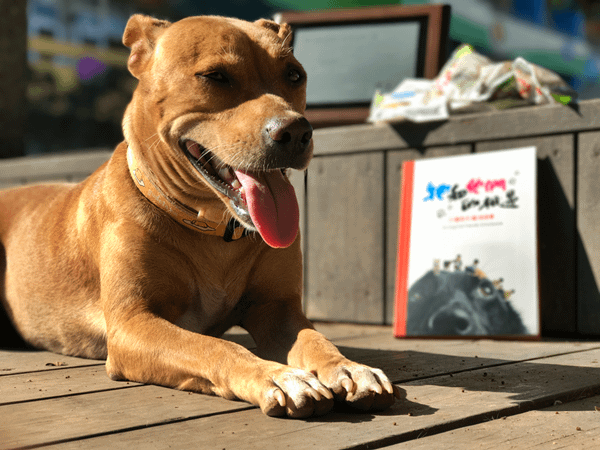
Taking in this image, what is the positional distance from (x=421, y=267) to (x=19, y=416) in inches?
75.8

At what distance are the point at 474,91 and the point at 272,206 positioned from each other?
167 cm

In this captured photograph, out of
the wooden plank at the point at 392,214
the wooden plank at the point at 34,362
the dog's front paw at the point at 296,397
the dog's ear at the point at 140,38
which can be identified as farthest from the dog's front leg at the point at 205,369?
the wooden plank at the point at 392,214

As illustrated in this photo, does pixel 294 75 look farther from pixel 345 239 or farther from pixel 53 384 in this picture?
pixel 345 239

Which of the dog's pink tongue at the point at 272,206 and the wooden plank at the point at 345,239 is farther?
the wooden plank at the point at 345,239

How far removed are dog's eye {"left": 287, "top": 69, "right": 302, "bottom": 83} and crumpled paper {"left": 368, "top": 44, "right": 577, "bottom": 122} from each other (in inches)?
48.4

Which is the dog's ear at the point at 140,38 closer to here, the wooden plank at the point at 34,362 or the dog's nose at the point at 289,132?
the dog's nose at the point at 289,132

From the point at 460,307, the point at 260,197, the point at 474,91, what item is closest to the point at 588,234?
the point at 460,307

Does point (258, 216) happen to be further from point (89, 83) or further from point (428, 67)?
point (89, 83)

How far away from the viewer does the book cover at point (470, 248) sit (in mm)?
2740

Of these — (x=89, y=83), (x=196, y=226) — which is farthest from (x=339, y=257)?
(x=89, y=83)

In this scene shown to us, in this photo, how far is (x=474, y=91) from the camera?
306 centimetres

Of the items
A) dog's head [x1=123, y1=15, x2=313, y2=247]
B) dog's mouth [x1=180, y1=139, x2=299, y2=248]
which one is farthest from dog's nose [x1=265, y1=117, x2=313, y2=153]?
dog's mouth [x1=180, y1=139, x2=299, y2=248]

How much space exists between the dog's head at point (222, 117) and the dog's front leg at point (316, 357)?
0.94 ft

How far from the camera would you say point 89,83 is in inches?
506
